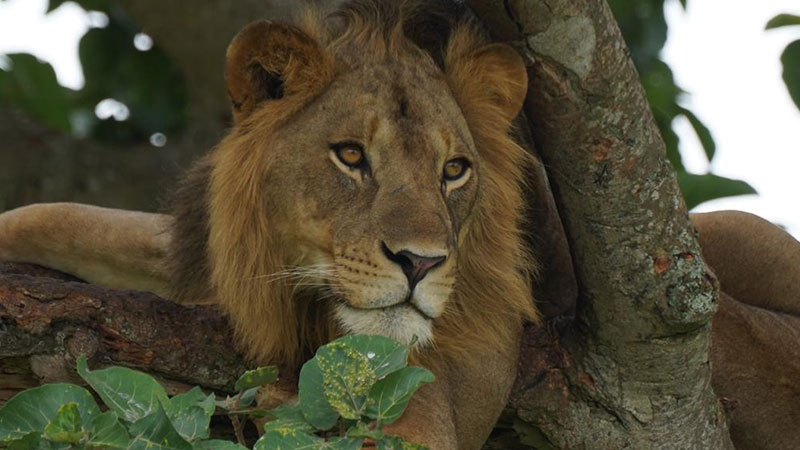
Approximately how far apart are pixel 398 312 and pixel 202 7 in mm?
4156

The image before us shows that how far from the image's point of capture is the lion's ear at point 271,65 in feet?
13.5

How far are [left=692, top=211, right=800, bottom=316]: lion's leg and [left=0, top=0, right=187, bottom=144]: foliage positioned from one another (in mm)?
3406

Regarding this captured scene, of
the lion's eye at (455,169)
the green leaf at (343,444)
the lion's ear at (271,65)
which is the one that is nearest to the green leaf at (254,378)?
the green leaf at (343,444)

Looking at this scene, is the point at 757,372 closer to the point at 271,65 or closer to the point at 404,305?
the point at 404,305

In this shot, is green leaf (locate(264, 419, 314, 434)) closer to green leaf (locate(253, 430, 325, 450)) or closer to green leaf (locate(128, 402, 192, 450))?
green leaf (locate(253, 430, 325, 450))

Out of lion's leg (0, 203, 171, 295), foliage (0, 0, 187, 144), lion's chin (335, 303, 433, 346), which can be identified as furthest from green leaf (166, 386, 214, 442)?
foliage (0, 0, 187, 144)

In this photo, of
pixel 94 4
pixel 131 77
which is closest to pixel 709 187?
pixel 131 77

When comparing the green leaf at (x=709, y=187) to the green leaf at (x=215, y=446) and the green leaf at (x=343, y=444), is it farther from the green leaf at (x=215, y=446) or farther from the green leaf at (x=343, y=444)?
the green leaf at (x=215, y=446)

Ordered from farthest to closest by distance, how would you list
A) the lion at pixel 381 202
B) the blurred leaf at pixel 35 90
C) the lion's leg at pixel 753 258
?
the blurred leaf at pixel 35 90
the lion's leg at pixel 753 258
the lion at pixel 381 202

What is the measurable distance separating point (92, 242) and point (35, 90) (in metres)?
1.47

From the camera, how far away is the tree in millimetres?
3943

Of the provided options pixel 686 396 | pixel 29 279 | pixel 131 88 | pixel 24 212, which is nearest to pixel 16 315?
pixel 29 279

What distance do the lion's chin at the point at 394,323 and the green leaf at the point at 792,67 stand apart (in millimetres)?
1953

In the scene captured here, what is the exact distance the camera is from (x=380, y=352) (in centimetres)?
314
